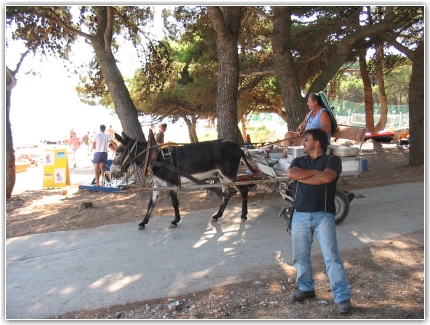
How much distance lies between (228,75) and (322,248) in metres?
6.66

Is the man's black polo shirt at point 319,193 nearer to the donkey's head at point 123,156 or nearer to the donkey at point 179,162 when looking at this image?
the donkey at point 179,162

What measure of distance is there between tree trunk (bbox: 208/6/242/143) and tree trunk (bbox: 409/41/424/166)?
5.91m

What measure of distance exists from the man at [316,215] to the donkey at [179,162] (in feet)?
11.2

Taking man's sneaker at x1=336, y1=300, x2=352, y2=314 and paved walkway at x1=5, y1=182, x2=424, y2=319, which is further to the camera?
paved walkway at x1=5, y1=182, x2=424, y2=319

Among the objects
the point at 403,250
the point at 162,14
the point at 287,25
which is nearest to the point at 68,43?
the point at 162,14

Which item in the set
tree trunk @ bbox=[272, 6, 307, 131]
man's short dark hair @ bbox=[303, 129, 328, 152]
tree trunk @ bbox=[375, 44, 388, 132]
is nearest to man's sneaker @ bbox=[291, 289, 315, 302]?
man's short dark hair @ bbox=[303, 129, 328, 152]

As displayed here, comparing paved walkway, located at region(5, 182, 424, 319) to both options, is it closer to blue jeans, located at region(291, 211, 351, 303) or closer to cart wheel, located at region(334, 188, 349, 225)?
cart wheel, located at region(334, 188, 349, 225)

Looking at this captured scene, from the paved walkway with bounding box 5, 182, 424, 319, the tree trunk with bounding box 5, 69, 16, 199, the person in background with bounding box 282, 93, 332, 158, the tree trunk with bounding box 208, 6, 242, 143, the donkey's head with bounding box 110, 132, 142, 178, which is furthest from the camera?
the tree trunk with bounding box 5, 69, 16, 199

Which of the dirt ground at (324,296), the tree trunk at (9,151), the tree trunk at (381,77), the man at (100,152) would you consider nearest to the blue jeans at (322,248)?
the dirt ground at (324,296)

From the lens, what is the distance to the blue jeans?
4.22 metres

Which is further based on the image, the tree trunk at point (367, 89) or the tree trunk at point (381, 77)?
the tree trunk at point (367, 89)

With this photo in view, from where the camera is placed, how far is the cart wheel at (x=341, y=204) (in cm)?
696

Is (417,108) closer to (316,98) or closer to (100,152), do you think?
(316,98)

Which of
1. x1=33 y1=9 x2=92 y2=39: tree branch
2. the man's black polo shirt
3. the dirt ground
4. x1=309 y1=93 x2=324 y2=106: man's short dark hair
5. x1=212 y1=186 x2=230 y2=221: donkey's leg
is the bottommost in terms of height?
the dirt ground
